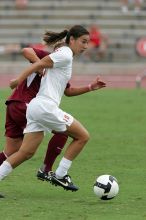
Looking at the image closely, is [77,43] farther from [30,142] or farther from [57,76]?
[30,142]

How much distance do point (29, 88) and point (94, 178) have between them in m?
1.70

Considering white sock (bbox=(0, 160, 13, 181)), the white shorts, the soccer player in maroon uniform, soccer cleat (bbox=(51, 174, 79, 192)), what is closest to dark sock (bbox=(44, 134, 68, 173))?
the soccer player in maroon uniform

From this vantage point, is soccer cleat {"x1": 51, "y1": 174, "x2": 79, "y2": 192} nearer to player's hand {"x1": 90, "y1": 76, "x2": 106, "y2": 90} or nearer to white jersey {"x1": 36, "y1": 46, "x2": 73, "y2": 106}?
white jersey {"x1": 36, "y1": 46, "x2": 73, "y2": 106}

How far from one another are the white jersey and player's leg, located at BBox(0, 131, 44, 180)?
43cm

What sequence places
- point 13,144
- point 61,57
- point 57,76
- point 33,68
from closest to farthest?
point 33,68, point 61,57, point 57,76, point 13,144

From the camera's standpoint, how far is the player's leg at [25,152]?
7.83 meters

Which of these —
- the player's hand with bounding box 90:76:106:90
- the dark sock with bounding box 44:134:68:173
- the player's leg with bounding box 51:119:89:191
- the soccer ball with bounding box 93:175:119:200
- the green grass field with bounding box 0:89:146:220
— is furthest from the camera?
the dark sock with bounding box 44:134:68:173

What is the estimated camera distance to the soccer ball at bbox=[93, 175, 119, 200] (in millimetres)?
7855

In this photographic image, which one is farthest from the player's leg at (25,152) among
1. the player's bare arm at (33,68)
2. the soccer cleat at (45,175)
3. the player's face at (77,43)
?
the player's face at (77,43)

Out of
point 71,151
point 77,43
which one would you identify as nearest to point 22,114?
point 71,151

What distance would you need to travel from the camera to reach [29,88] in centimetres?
828

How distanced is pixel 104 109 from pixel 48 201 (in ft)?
31.9

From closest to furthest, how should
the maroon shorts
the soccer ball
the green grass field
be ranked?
the green grass field, the soccer ball, the maroon shorts

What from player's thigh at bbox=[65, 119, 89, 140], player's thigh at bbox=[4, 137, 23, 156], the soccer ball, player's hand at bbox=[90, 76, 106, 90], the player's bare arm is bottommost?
the soccer ball
